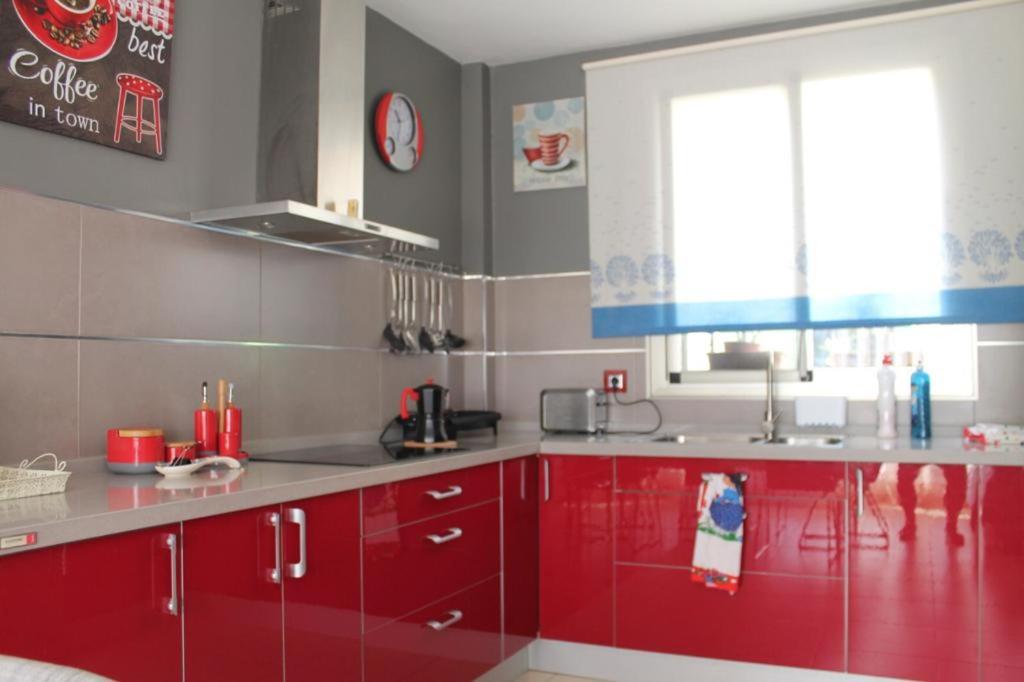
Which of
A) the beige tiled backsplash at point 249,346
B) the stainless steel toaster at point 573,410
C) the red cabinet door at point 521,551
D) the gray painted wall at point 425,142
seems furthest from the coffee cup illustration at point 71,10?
the stainless steel toaster at point 573,410

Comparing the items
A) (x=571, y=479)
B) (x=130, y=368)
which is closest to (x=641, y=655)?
(x=571, y=479)

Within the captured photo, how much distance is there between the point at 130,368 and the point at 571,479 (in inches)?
62.4

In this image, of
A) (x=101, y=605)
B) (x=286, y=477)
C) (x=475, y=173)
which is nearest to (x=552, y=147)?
(x=475, y=173)

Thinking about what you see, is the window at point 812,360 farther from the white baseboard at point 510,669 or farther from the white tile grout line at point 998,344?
the white baseboard at point 510,669

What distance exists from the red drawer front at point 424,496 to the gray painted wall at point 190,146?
994mm

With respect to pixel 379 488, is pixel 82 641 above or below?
below

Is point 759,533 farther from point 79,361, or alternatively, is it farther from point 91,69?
point 91,69

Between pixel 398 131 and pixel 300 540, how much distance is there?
196 centimetres

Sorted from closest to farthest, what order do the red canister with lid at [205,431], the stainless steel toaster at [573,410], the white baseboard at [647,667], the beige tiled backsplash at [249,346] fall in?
1. the beige tiled backsplash at [249,346]
2. the red canister with lid at [205,431]
3. the white baseboard at [647,667]
4. the stainless steel toaster at [573,410]

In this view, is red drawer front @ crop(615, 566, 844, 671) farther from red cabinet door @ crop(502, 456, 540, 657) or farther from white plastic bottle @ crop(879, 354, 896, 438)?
white plastic bottle @ crop(879, 354, 896, 438)

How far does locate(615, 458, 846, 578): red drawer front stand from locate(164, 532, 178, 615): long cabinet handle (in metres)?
1.80

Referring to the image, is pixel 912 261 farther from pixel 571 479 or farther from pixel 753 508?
pixel 571 479

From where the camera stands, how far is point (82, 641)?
64.9 inches

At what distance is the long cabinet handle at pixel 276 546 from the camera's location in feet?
6.86
